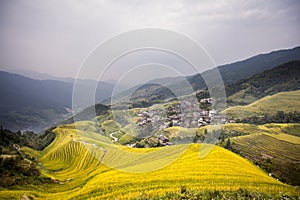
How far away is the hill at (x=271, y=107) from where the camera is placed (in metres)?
139

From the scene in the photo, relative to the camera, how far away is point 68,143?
6744 centimetres

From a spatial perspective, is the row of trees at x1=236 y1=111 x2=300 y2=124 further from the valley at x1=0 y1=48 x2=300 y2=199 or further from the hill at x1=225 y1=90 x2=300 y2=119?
the hill at x1=225 y1=90 x2=300 y2=119

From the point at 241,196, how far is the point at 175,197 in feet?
8.85

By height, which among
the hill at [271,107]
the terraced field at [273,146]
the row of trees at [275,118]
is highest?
the hill at [271,107]

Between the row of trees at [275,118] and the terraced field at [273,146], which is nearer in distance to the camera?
the terraced field at [273,146]

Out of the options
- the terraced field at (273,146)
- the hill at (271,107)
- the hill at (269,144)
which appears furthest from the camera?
the hill at (271,107)

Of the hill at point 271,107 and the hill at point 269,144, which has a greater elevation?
the hill at point 271,107

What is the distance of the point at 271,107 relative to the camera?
14912 centimetres

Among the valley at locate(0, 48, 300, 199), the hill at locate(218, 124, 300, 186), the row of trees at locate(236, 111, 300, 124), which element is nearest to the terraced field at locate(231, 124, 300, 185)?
the hill at locate(218, 124, 300, 186)

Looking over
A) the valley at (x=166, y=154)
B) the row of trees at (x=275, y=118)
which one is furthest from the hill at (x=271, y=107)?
the row of trees at (x=275, y=118)

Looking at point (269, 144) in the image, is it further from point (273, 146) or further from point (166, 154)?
point (166, 154)

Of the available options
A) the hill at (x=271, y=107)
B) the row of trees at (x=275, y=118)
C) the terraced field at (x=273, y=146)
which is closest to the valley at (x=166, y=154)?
the terraced field at (x=273, y=146)

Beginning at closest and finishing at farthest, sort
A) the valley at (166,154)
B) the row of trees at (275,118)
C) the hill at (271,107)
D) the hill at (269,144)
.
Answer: the valley at (166,154)
the hill at (269,144)
the row of trees at (275,118)
the hill at (271,107)

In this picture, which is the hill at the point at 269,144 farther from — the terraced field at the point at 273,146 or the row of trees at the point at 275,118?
the row of trees at the point at 275,118
